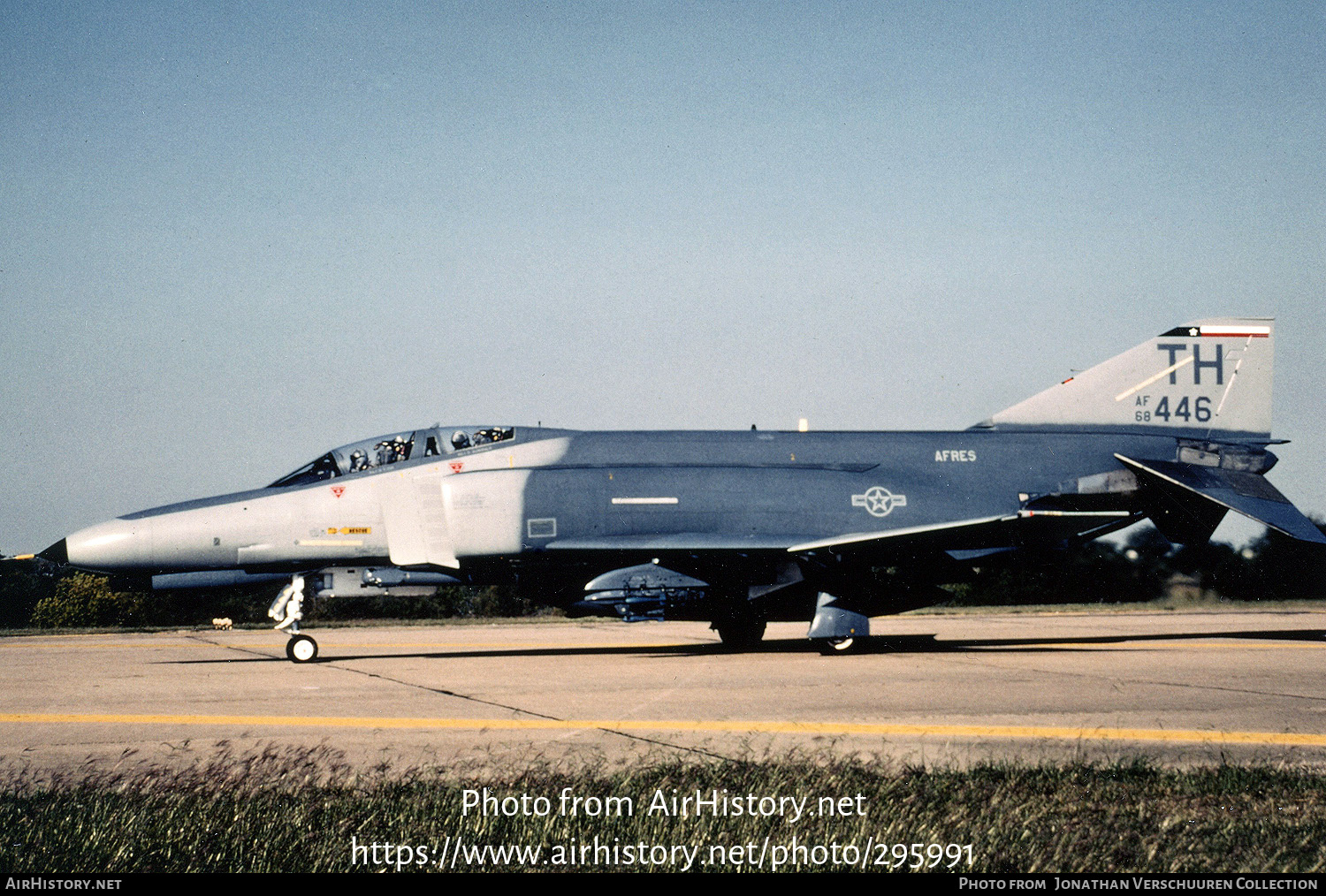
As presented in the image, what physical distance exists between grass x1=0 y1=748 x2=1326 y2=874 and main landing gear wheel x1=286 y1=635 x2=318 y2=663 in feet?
27.0

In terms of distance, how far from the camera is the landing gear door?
49.0ft

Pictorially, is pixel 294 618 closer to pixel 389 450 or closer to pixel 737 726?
pixel 389 450

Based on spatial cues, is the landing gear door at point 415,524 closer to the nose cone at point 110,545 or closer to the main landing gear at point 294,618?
the main landing gear at point 294,618

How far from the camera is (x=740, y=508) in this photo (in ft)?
52.2

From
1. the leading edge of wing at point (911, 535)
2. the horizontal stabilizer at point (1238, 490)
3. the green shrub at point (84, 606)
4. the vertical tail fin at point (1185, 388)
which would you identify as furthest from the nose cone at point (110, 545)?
the horizontal stabilizer at point (1238, 490)

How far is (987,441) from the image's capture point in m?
17.5

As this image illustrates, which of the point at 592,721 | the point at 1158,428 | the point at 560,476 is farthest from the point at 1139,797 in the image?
the point at 1158,428

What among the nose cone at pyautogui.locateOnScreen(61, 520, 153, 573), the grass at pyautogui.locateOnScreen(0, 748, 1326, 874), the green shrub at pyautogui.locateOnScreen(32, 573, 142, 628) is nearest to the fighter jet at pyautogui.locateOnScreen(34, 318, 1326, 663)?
the nose cone at pyautogui.locateOnScreen(61, 520, 153, 573)

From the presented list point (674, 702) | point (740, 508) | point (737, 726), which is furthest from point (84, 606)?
point (737, 726)

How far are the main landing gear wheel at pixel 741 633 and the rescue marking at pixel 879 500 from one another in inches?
92.0

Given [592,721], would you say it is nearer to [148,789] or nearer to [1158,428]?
[148,789]

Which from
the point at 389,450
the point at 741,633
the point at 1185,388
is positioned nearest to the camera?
the point at 389,450

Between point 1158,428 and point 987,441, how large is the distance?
3.17 m

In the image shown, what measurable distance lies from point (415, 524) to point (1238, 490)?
12.5 metres
